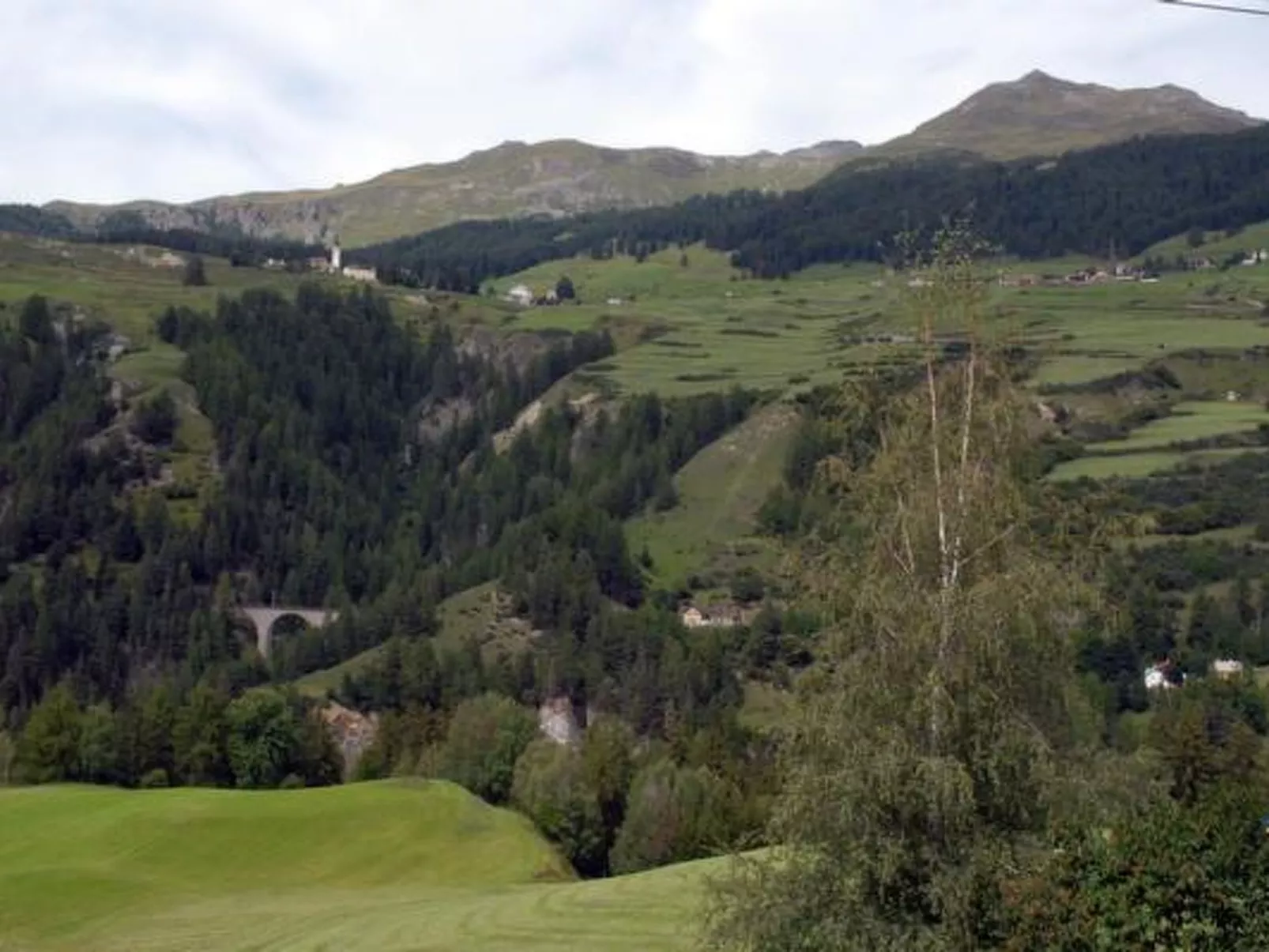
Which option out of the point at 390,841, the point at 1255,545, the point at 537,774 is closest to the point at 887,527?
the point at 390,841

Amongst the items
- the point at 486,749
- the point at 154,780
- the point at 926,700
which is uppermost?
the point at 926,700

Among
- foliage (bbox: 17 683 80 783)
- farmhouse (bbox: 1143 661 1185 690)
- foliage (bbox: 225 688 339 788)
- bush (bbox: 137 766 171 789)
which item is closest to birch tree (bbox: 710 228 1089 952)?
foliage (bbox: 225 688 339 788)

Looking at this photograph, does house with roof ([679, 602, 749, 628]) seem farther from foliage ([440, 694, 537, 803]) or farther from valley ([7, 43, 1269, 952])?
foliage ([440, 694, 537, 803])

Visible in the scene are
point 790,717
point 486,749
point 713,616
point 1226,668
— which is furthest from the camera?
point 713,616

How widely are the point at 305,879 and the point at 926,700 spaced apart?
46.0 metres

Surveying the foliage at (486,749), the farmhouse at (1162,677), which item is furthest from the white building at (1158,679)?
the foliage at (486,749)

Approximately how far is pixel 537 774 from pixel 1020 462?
197 feet

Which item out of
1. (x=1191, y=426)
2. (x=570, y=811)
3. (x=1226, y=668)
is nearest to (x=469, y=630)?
(x=1226, y=668)

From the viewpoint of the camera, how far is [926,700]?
2150 centimetres

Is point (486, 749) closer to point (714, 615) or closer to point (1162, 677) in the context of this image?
point (1162, 677)

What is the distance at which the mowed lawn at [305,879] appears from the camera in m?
43.5

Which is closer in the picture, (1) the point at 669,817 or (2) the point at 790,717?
(2) the point at 790,717

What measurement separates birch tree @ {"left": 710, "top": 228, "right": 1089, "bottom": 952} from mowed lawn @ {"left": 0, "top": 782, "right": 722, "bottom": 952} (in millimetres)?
15395

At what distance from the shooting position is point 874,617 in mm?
22156
